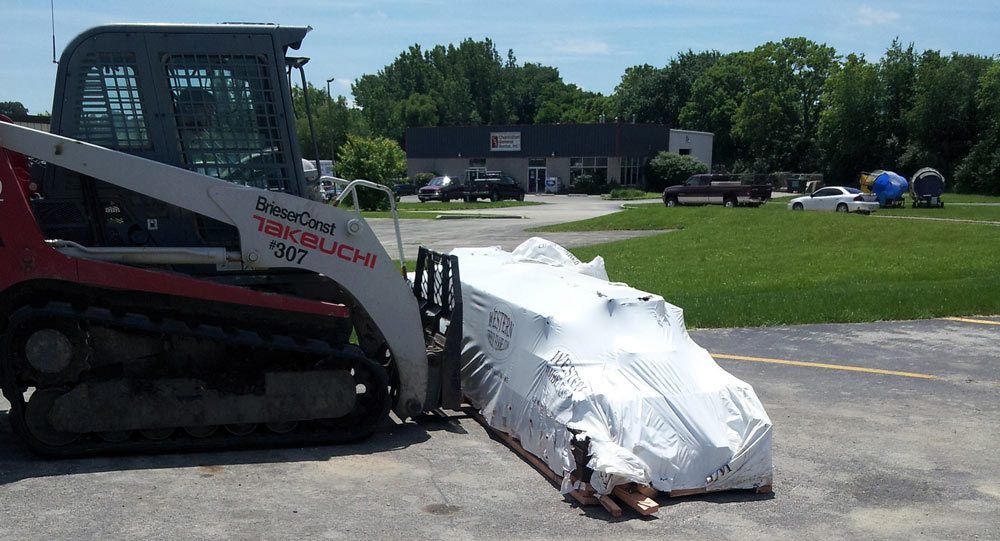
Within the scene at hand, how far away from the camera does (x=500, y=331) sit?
870 cm

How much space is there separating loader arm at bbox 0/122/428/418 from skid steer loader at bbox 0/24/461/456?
1 centimetres

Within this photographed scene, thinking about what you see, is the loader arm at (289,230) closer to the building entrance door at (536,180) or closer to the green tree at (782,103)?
the building entrance door at (536,180)

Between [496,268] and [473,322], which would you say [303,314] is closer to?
[473,322]

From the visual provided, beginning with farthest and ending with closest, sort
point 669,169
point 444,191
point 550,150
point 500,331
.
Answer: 1. point 550,150
2. point 669,169
3. point 444,191
4. point 500,331

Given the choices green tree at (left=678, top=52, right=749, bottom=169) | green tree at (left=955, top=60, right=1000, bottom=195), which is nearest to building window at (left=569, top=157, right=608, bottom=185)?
green tree at (left=955, top=60, right=1000, bottom=195)

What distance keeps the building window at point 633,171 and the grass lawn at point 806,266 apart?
125 feet

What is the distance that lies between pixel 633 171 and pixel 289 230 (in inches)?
2705

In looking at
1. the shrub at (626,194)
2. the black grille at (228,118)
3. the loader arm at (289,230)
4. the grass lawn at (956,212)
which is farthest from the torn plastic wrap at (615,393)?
the shrub at (626,194)

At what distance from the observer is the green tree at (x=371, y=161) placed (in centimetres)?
5000

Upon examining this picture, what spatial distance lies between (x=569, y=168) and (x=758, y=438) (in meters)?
69.1

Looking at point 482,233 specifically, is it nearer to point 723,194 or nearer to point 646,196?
point 723,194

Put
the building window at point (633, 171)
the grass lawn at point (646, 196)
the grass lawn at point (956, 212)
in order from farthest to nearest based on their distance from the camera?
1. the building window at point (633, 171)
2. the grass lawn at point (646, 196)
3. the grass lawn at point (956, 212)

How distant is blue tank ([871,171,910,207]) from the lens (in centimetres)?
4369

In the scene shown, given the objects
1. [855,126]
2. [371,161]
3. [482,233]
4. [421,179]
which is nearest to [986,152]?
[855,126]
